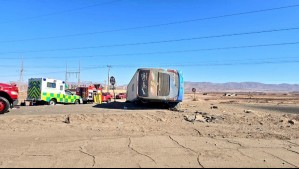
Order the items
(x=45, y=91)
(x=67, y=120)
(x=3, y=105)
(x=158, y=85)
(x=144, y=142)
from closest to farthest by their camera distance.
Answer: (x=144, y=142), (x=67, y=120), (x=3, y=105), (x=158, y=85), (x=45, y=91)

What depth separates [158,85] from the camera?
21516mm

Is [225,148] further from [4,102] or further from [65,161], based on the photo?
[4,102]

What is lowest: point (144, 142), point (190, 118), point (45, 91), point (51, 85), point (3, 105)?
point (144, 142)

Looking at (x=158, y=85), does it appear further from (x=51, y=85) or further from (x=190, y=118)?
(x=51, y=85)

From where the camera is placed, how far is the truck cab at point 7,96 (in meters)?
16.3

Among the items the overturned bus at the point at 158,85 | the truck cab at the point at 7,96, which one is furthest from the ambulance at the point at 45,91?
the truck cab at the point at 7,96

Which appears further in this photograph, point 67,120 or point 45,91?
point 45,91

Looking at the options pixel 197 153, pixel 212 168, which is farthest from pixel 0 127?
pixel 212 168

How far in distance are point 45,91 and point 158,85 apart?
1380 centimetres

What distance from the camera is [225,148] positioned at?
9.45 metres

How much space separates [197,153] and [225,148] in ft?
3.79

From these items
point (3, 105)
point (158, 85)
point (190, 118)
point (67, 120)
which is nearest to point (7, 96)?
point (3, 105)

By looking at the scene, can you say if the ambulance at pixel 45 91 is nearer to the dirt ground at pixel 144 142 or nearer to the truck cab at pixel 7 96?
the truck cab at pixel 7 96

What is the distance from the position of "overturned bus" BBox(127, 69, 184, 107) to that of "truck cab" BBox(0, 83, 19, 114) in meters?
7.48
